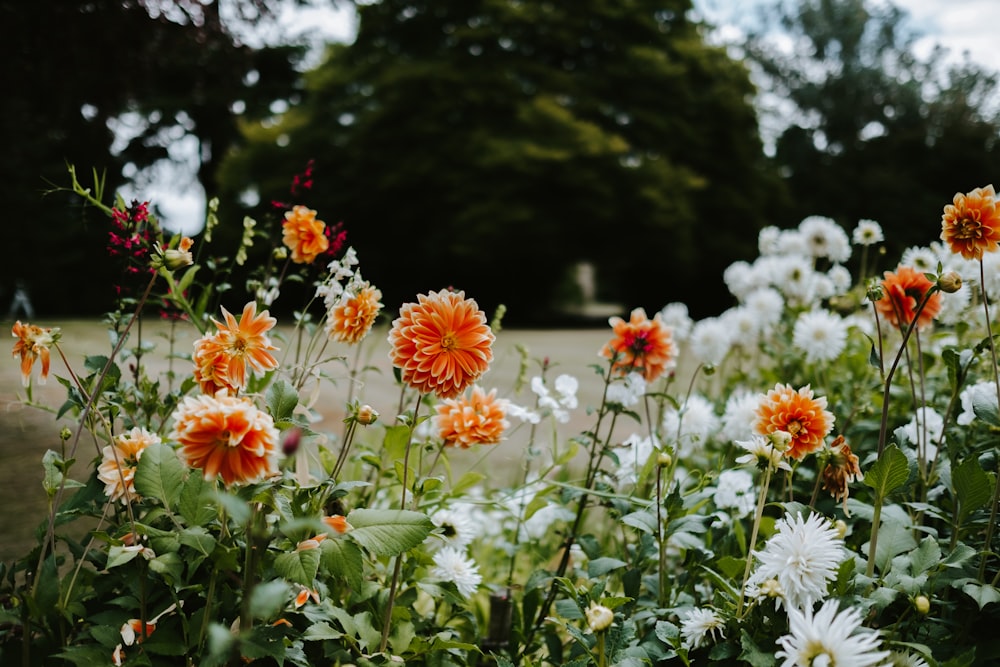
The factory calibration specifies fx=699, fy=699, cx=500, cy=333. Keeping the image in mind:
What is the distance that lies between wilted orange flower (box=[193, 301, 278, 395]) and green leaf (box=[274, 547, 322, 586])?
20 centimetres

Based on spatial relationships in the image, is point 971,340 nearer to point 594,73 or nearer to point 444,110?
point 444,110

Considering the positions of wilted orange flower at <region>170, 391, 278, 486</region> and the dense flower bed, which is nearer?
wilted orange flower at <region>170, 391, 278, 486</region>

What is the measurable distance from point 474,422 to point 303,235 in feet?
1.35

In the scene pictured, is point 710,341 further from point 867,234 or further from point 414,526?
point 414,526

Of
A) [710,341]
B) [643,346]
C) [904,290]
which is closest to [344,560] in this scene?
[643,346]

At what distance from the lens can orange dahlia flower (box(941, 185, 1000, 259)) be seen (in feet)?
2.80

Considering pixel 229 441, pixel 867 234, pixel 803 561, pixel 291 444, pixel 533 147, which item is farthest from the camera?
pixel 533 147

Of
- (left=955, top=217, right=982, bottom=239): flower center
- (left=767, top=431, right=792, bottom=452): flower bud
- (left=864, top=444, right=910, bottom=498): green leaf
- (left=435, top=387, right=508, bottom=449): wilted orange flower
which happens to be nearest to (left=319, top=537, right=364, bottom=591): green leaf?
(left=435, top=387, right=508, bottom=449): wilted orange flower

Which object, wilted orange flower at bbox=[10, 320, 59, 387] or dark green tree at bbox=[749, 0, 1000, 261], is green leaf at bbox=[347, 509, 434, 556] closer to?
wilted orange flower at bbox=[10, 320, 59, 387]

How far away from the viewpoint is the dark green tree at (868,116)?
1339cm

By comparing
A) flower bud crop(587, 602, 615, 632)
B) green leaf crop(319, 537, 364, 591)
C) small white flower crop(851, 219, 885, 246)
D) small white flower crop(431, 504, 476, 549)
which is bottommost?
small white flower crop(431, 504, 476, 549)

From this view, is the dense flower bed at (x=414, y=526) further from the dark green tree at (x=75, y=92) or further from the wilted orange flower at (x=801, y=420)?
the dark green tree at (x=75, y=92)

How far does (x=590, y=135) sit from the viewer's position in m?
10.9

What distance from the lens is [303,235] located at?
1136 millimetres
